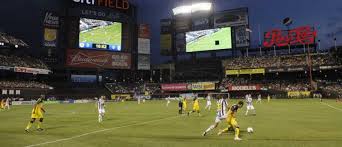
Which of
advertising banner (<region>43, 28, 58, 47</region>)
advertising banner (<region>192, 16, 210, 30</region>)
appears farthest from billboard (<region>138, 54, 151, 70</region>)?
advertising banner (<region>43, 28, 58, 47</region>)

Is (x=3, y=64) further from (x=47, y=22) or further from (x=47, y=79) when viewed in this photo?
(x=47, y=79)

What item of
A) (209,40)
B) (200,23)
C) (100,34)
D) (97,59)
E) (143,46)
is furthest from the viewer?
(200,23)

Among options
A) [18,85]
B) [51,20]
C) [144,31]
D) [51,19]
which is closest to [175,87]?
[144,31]

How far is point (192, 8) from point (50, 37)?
153 ft

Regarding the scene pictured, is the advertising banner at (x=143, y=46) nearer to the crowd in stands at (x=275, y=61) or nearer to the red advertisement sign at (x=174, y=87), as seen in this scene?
the red advertisement sign at (x=174, y=87)

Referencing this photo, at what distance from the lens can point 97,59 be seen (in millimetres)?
91500

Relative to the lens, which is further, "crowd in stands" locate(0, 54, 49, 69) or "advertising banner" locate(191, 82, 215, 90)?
"advertising banner" locate(191, 82, 215, 90)

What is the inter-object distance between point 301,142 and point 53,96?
77398 millimetres

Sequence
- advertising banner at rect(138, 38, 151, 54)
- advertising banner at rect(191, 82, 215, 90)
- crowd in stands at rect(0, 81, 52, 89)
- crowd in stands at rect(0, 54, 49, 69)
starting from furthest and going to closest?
advertising banner at rect(138, 38, 151, 54) < advertising banner at rect(191, 82, 215, 90) < crowd in stands at rect(0, 54, 49, 69) < crowd in stands at rect(0, 81, 52, 89)

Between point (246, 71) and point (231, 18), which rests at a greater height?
point (231, 18)

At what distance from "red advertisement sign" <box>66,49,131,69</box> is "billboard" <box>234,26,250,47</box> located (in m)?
34.2

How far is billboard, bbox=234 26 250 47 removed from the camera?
96.1 meters

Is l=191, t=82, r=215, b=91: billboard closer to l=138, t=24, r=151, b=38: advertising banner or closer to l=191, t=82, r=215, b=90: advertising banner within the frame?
l=191, t=82, r=215, b=90: advertising banner

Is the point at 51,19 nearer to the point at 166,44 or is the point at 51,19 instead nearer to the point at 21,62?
the point at 21,62
